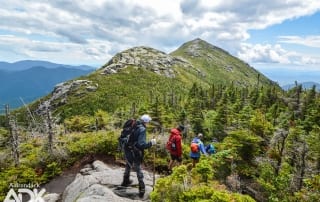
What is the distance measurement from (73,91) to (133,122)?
139384 millimetres

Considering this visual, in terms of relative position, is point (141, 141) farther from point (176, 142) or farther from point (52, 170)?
point (52, 170)

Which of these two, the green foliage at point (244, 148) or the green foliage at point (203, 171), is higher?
the green foliage at point (203, 171)

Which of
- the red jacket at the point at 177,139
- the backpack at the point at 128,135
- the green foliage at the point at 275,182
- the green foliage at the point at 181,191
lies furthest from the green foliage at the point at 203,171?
the green foliage at the point at 275,182

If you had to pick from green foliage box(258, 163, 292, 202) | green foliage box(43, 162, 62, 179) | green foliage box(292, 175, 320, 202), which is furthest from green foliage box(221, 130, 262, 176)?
green foliage box(43, 162, 62, 179)

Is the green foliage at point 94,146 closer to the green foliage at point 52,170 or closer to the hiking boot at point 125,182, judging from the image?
the green foliage at point 52,170

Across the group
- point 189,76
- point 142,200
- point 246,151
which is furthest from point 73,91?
point 142,200

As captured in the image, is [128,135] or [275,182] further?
[275,182]

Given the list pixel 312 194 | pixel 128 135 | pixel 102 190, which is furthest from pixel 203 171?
pixel 312 194

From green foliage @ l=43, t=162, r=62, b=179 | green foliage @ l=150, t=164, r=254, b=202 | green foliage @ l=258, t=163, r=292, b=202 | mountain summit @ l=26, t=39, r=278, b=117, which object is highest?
mountain summit @ l=26, t=39, r=278, b=117

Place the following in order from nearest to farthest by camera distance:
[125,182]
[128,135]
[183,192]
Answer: [183,192], [128,135], [125,182]

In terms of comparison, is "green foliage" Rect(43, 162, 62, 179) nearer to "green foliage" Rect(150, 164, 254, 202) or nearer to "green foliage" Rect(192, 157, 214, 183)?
"green foliage" Rect(192, 157, 214, 183)

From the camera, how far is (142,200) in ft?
33.5

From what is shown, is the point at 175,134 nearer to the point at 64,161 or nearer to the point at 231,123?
the point at 64,161

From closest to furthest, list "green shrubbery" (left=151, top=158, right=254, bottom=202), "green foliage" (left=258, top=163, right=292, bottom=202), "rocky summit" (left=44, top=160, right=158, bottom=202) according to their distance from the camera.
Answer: "green shrubbery" (left=151, top=158, right=254, bottom=202) → "rocky summit" (left=44, top=160, right=158, bottom=202) → "green foliage" (left=258, top=163, right=292, bottom=202)
